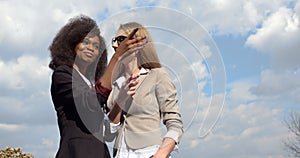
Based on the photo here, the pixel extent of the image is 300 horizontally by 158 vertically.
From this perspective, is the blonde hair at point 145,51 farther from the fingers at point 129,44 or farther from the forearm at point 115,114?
the forearm at point 115,114

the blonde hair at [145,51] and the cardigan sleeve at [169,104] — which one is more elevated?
the blonde hair at [145,51]

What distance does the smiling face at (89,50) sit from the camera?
2814 millimetres

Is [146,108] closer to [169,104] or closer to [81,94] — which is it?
[169,104]

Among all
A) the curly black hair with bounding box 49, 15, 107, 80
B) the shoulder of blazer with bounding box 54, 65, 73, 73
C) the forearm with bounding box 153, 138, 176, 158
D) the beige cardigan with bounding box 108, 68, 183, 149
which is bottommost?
the forearm with bounding box 153, 138, 176, 158

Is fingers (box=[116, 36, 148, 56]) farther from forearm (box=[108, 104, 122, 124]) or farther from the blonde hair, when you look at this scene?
forearm (box=[108, 104, 122, 124])

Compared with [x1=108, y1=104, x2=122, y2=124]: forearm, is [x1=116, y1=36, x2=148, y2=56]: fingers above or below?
above

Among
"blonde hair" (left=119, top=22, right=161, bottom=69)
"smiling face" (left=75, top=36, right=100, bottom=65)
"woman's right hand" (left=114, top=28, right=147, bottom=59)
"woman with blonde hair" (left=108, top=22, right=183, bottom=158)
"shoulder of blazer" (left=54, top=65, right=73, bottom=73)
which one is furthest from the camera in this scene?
"shoulder of blazer" (left=54, top=65, right=73, bottom=73)

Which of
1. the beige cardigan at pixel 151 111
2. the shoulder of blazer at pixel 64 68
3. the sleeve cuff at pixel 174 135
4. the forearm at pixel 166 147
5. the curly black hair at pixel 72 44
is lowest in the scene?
the forearm at pixel 166 147

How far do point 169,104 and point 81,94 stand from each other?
0.54 meters

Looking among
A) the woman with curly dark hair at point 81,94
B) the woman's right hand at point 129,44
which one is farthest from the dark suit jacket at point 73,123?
the woman's right hand at point 129,44

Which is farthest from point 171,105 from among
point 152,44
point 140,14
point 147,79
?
point 140,14

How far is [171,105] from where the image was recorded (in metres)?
2.63

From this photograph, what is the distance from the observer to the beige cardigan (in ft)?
8.59

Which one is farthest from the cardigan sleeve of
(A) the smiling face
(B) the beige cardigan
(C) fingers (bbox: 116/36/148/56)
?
(A) the smiling face
